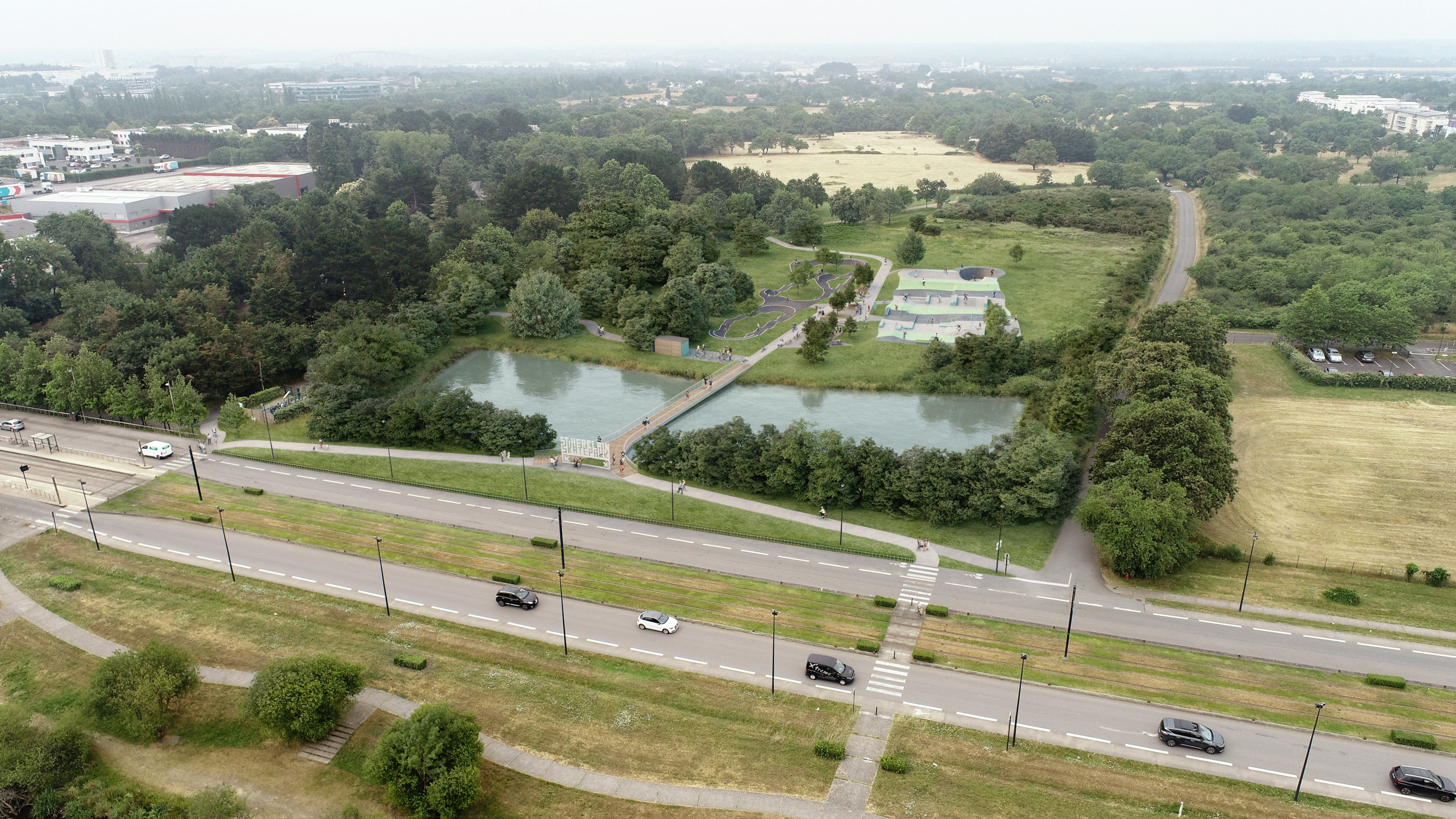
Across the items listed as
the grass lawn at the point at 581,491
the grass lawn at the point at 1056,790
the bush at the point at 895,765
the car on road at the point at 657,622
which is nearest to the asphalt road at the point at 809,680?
the car on road at the point at 657,622

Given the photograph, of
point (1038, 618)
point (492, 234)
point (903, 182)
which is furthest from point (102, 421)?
point (903, 182)

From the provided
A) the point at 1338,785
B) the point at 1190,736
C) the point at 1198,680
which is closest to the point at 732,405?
the point at 1198,680

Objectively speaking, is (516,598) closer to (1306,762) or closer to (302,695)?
(302,695)

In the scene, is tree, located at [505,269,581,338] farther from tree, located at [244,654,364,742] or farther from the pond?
tree, located at [244,654,364,742]

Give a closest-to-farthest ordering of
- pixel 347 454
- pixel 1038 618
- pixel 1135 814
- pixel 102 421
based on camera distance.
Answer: pixel 1135 814
pixel 1038 618
pixel 347 454
pixel 102 421

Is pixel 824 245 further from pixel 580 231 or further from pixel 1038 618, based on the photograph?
pixel 1038 618

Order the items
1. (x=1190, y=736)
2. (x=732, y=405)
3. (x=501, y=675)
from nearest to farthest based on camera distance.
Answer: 1. (x=1190, y=736)
2. (x=501, y=675)
3. (x=732, y=405)

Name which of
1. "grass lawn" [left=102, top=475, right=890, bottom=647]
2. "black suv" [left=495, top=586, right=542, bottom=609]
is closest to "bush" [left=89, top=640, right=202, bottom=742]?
"grass lawn" [left=102, top=475, right=890, bottom=647]
